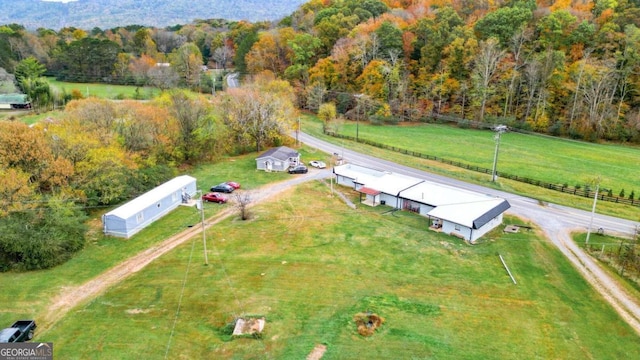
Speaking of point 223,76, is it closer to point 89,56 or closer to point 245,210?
point 89,56

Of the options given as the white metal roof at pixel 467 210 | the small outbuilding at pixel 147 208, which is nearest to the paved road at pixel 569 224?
the white metal roof at pixel 467 210

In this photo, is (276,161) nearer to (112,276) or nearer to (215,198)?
(215,198)

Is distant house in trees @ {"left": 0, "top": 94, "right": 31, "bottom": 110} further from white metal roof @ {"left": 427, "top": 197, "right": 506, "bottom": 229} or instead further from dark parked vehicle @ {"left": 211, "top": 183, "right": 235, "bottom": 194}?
white metal roof @ {"left": 427, "top": 197, "right": 506, "bottom": 229}

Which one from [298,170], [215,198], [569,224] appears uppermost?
[298,170]

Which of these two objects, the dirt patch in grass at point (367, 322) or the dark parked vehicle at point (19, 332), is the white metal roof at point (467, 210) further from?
the dark parked vehicle at point (19, 332)

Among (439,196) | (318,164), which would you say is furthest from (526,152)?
(318,164)

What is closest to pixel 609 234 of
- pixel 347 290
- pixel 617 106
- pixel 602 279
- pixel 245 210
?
pixel 602 279

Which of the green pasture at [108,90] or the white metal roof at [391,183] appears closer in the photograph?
the white metal roof at [391,183]
